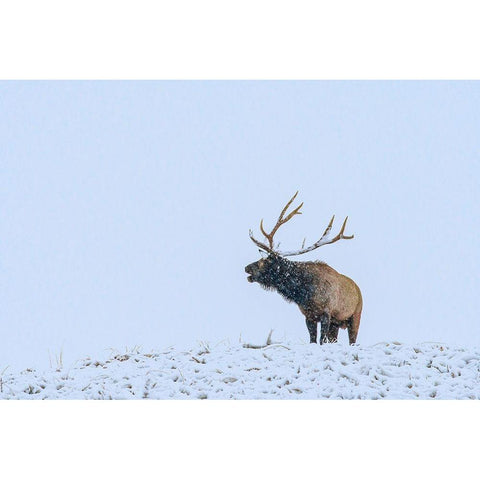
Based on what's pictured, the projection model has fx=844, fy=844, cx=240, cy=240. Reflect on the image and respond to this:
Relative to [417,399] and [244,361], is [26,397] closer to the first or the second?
[244,361]

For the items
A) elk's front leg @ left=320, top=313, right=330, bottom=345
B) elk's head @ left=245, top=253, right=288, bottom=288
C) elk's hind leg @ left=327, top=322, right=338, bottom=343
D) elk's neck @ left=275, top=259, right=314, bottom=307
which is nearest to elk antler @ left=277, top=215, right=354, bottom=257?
elk's neck @ left=275, top=259, right=314, bottom=307

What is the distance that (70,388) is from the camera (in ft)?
31.1

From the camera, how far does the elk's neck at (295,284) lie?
11.1m

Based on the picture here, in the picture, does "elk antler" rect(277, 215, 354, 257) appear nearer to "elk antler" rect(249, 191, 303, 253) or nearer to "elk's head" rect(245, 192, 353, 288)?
"elk's head" rect(245, 192, 353, 288)

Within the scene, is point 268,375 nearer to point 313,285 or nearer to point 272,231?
point 313,285

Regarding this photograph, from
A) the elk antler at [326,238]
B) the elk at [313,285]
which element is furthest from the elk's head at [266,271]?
the elk antler at [326,238]

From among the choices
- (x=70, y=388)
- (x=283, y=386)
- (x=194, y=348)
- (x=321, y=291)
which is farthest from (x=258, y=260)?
(x=70, y=388)

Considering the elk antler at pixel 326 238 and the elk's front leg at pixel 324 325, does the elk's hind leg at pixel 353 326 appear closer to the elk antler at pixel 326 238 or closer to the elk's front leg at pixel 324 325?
the elk's front leg at pixel 324 325

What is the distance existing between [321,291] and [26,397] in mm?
3979

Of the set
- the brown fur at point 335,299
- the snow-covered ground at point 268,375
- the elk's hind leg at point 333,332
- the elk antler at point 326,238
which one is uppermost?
the elk antler at point 326,238

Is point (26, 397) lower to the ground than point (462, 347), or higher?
lower

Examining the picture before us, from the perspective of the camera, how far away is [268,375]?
9422 millimetres

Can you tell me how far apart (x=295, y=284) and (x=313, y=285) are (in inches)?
9.7

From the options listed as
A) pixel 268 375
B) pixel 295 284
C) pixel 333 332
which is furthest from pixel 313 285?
pixel 268 375
